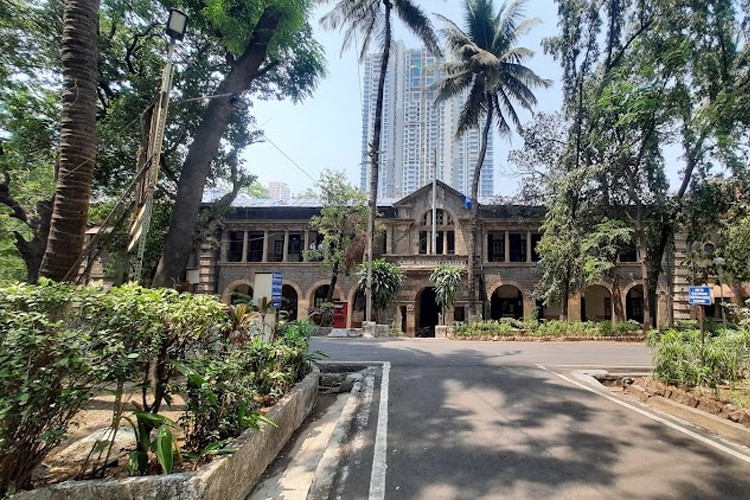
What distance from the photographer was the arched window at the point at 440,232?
23266mm

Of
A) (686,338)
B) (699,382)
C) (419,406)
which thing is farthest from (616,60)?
(419,406)

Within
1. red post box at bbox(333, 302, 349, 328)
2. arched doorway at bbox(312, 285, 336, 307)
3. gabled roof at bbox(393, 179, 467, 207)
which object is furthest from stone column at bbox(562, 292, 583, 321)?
Answer: arched doorway at bbox(312, 285, 336, 307)

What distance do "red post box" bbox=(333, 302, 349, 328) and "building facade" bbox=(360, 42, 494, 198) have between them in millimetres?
6738

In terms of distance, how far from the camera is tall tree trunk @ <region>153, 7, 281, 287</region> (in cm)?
803

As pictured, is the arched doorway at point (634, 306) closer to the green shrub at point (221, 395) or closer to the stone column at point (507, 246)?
the stone column at point (507, 246)

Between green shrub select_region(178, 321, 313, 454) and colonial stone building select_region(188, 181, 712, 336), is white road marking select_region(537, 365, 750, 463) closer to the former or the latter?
green shrub select_region(178, 321, 313, 454)

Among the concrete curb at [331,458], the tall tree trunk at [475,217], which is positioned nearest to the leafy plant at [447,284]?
the tall tree trunk at [475,217]

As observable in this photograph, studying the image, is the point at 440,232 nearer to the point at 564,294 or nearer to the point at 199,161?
the point at 564,294

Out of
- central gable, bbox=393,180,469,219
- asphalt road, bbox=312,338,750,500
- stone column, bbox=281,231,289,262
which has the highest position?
central gable, bbox=393,180,469,219

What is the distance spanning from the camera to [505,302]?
25.3m

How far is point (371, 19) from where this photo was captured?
58.0ft

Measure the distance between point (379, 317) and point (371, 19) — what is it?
561 inches

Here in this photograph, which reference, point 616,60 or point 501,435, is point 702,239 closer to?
point 616,60

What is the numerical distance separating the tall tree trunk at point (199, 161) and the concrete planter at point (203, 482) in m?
4.86
